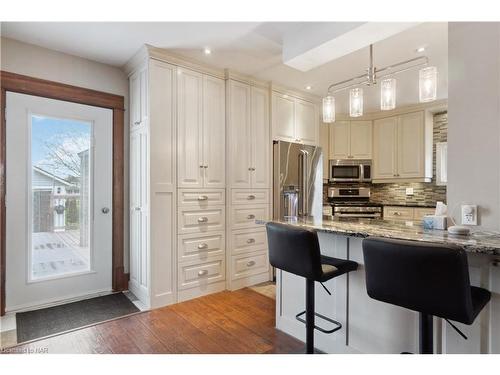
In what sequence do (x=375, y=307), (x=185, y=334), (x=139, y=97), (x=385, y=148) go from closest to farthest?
(x=375, y=307)
(x=185, y=334)
(x=139, y=97)
(x=385, y=148)

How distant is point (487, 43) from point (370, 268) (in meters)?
1.38

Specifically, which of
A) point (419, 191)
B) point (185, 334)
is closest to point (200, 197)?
point (185, 334)

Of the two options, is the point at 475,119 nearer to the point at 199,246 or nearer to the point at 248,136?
the point at 248,136

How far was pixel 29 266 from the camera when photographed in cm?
261

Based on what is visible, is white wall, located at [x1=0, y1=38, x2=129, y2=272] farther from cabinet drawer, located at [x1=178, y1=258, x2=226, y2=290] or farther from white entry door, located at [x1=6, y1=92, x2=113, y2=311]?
cabinet drawer, located at [x1=178, y1=258, x2=226, y2=290]

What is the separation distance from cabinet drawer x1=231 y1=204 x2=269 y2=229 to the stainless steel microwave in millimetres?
2026

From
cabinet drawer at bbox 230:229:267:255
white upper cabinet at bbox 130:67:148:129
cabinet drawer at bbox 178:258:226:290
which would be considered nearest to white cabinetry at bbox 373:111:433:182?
cabinet drawer at bbox 230:229:267:255

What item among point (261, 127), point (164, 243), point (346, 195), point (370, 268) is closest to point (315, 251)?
point (370, 268)

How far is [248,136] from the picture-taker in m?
3.37

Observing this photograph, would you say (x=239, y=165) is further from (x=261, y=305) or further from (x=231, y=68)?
(x=261, y=305)

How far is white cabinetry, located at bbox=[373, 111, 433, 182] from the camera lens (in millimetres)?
4519

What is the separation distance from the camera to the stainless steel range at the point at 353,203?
16.0 feet

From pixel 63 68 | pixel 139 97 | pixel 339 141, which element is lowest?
pixel 339 141

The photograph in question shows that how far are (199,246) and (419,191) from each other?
399 centimetres
